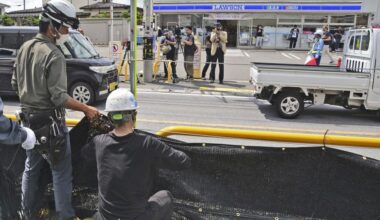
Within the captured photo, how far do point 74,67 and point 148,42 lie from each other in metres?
3.85

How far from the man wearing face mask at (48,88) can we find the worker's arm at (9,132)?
302mm

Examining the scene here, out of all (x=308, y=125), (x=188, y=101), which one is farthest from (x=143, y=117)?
(x=308, y=125)

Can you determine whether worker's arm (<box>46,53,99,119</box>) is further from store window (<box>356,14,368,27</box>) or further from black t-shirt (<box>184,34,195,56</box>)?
store window (<box>356,14,368,27</box>)

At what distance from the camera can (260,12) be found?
31.5 metres

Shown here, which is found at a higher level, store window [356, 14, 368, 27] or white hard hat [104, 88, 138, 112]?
store window [356, 14, 368, 27]

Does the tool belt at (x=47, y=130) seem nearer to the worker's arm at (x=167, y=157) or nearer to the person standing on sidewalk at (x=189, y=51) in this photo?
the worker's arm at (x=167, y=157)

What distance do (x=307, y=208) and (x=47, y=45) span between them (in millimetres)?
2472

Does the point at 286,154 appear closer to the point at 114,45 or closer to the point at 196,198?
the point at 196,198

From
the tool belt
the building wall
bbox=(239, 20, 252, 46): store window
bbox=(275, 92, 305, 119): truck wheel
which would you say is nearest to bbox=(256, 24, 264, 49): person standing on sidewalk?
bbox=(239, 20, 252, 46): store window

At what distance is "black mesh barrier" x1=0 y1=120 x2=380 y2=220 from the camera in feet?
10.5

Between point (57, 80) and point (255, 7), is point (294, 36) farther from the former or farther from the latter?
point (57, 80)

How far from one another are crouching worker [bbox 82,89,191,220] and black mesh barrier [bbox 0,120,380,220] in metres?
0.72

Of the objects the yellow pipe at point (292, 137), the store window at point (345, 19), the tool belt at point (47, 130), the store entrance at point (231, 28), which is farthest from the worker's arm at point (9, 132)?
the store window at point (345, 19)

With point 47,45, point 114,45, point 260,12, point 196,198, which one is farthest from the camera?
point 260,12
